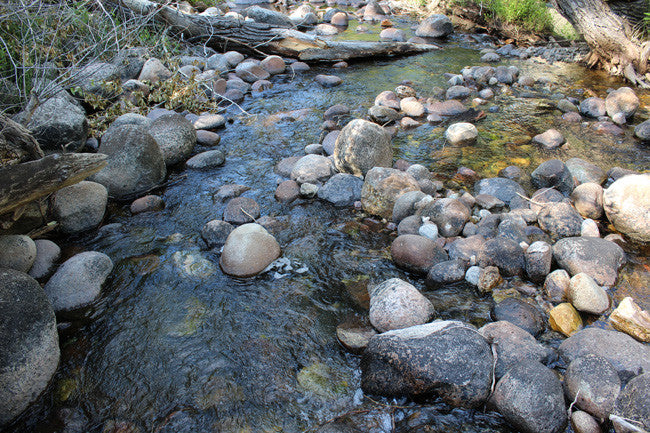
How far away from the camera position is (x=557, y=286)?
3574mm

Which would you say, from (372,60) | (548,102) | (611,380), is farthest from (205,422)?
(372,60)

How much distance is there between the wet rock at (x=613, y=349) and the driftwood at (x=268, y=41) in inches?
331

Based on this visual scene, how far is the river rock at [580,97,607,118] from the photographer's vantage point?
6.95 meters

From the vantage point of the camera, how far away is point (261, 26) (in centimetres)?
1017

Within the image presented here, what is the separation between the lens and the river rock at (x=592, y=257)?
3.66 m

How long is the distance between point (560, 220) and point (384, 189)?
182 cm

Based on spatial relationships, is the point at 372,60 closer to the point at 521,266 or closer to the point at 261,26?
the point at 261,26

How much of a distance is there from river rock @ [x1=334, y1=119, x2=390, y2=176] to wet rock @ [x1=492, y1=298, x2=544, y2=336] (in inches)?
96.0

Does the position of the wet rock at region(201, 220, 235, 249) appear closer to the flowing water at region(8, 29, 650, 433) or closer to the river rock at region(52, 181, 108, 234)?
the flowing water at region(8, 29, 650, 433)

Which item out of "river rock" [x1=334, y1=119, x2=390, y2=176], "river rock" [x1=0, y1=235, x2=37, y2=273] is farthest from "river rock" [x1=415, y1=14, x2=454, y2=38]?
"river rock" [x1=0, y1=235, x2=37, y2=273]

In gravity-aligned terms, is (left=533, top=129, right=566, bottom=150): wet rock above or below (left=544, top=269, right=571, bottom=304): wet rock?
above

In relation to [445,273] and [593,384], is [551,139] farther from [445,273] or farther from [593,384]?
[593,384]

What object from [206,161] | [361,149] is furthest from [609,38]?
[206,161]

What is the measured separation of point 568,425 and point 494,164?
385 cm
